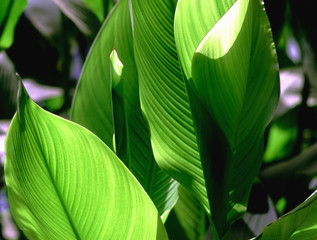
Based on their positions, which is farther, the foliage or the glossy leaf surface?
the glossy leaf surface

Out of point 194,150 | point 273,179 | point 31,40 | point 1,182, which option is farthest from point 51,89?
point 194,150

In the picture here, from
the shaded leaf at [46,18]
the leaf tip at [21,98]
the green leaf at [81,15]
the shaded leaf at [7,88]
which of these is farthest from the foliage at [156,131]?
the shaded leaf at [46,18]

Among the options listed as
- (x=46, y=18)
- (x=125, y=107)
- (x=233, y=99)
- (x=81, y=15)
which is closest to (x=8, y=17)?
(x=81, y=15)

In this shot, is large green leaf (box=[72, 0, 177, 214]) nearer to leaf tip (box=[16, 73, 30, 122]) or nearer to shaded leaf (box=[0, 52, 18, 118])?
leaf tip (box=[16, 73, 30, 122])

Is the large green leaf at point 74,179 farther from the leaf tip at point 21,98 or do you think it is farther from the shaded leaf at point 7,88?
the shaded leaf at point 7,88

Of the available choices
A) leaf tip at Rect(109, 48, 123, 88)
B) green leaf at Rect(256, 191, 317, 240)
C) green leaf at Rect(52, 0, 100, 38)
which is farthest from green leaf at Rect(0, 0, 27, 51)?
green leaf at Rect(256, 191, 317, 240)

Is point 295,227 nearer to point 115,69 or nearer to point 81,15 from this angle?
point 115,69

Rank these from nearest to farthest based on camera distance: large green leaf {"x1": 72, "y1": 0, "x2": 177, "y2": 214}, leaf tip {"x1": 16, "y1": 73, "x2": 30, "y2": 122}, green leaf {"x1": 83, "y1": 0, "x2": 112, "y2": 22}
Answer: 1. leaf tip {"x1": 16, "y1": 73, "x2": 30, "y2": 122}
2. large green leaf {"x1": 72, "y1": 0, "x2": 177, "y2": 214}
3. green leaf {"x1": 83, "y1": 0, "x2": 112, "y2": 22}
